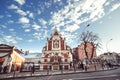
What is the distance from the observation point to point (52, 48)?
169 feet

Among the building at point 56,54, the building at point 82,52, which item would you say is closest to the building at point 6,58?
the building at point 56,54

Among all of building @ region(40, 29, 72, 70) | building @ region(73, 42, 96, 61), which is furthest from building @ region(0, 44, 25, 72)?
building @ region(73, 42, 96, 61)

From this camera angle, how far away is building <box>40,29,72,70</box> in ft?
159

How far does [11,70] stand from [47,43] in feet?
60.0

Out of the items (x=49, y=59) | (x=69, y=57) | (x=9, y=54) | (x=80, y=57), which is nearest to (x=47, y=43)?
(x=49, y=59)

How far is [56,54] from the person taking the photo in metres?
50.3

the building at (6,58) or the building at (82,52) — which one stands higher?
the building at (82,52)

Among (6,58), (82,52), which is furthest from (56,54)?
(82,52)

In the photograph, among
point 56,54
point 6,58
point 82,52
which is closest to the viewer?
point 6,58

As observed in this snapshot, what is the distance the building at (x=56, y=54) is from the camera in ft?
159

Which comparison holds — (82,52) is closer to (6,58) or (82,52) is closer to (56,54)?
(56,54)

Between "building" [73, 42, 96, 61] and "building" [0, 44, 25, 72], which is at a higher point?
"building" [73, 42, 96, 61]

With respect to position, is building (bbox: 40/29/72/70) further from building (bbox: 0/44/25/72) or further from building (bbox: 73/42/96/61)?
building (bbox: 73/42/96/61)

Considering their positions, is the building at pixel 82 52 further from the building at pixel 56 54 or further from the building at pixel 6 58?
the building at pixel 6 58
